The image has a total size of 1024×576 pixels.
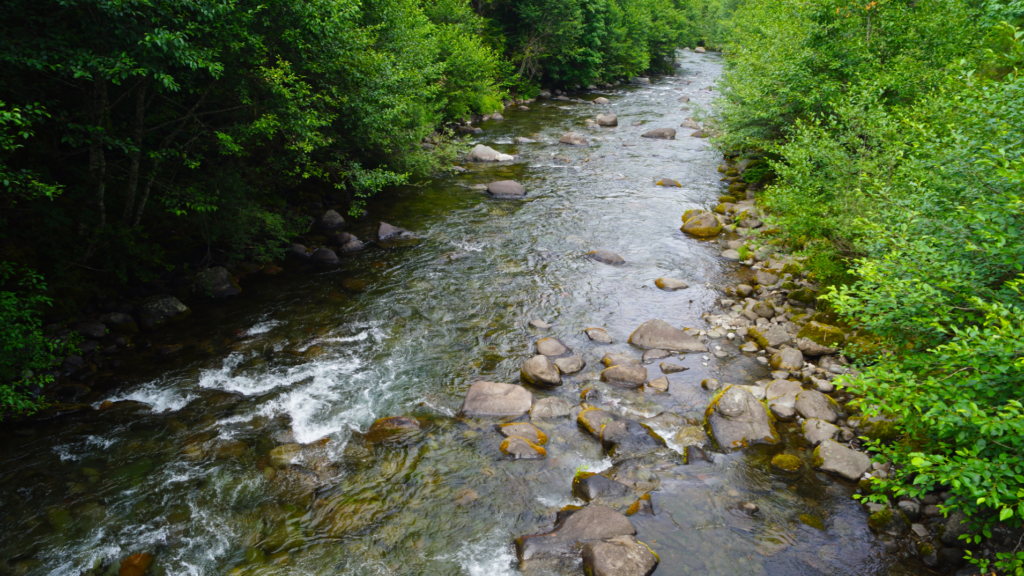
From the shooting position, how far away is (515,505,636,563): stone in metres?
6.69

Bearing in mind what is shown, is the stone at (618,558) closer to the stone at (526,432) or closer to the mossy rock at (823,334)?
the stone at (526,432)

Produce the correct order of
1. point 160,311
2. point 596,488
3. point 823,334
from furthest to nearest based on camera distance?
point 160,311 → point 823,334 → point 596,488

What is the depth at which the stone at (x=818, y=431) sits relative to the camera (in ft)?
27.0

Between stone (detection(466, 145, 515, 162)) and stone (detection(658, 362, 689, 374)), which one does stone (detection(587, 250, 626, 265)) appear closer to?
stone (detection(658, 362, 689, 374))

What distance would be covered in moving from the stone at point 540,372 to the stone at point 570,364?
9.9 inches

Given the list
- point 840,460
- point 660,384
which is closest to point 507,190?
point 660,384

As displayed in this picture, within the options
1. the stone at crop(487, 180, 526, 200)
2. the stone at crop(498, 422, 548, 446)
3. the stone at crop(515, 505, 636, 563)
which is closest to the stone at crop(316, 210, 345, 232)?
the stone at crop(487, 180, 526, 200)

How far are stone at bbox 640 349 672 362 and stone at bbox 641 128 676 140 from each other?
67.6 feet

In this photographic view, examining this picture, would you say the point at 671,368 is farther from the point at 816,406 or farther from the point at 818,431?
the point at 818,431

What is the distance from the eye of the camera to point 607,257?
15.6 metres

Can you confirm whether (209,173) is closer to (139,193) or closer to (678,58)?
(139,193)

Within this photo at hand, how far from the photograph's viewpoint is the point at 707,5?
9181cm

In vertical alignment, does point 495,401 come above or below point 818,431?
above

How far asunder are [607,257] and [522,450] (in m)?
8.41
